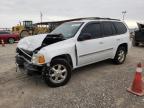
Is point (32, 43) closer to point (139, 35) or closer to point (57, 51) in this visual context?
point (57, 51)

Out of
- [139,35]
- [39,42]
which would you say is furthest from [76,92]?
[139,35]

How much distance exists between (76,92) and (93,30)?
228cm

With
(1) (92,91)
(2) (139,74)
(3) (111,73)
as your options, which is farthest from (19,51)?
(2) (139,74)

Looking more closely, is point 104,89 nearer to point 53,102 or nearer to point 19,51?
point 53,102

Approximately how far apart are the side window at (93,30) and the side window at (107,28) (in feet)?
0.91

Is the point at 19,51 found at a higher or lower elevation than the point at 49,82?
higher

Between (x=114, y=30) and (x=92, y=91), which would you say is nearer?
(x=92, y=91)

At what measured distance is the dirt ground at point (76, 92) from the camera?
390cm

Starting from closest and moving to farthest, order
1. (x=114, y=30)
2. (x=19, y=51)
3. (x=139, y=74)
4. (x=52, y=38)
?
(x=139, y=74), (x=52, y=38), (x=19, y=51), (x=114, y=30)

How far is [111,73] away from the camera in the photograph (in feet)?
19.8


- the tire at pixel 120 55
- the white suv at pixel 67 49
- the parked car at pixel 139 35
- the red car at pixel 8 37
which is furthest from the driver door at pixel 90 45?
the red car at pixel 8 37

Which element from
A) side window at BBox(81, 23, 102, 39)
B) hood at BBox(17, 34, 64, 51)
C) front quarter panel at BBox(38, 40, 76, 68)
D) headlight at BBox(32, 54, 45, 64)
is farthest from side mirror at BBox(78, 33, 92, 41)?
headlight at BBox(32, 54, 45, 64)

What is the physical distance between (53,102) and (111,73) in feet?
8.91

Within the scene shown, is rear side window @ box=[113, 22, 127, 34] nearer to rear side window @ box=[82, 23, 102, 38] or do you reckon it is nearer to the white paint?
the white paint
